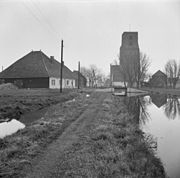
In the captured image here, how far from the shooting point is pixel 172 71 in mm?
69688

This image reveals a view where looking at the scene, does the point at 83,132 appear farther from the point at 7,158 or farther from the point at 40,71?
the point at 40,71

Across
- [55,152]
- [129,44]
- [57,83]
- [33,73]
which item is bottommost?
[55,152]

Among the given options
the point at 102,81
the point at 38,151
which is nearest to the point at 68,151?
the point at 38,151

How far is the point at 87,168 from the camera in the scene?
13.7ft

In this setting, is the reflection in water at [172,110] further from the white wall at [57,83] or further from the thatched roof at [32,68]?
A: the thatched roof at [32,68]

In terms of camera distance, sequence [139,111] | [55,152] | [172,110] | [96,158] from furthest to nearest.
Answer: [172,110] → [139,111] → [55,152] → [96,158]

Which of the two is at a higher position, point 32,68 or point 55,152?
point 32,68

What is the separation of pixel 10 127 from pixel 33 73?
2645 cm

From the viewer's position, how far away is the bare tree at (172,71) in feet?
224

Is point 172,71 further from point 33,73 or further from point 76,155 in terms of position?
point 76,155

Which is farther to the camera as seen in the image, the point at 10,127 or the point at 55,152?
the point at 10,127

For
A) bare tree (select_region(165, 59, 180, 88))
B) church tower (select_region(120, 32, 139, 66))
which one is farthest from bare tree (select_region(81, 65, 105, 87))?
bare tree (select_region(165, 59, 180, 88))

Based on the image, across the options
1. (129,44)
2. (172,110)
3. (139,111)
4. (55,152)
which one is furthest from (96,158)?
(129,44)

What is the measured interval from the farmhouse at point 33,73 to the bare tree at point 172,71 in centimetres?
4976
